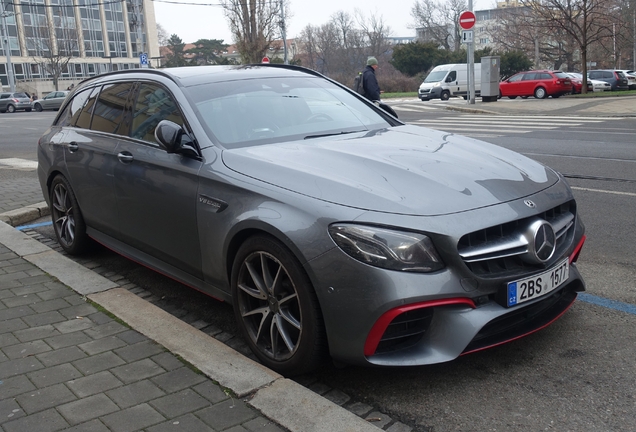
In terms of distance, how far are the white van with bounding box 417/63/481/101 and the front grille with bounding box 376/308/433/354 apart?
3319 centimetres

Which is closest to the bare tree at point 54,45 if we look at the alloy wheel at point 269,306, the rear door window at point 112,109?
the rear door window at point 112,109

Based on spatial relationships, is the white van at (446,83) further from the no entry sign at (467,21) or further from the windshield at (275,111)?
the windshield at (275,111)

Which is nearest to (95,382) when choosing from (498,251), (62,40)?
(498,251)

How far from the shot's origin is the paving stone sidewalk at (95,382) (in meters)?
2.86

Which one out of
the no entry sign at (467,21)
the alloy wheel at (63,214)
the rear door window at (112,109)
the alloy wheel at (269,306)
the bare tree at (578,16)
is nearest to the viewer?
the alloy wheel at (269,306)

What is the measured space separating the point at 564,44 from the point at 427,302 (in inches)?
2578

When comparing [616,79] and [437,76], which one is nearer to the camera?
[437,76]

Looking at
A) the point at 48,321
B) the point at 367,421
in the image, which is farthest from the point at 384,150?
the point at 48,321

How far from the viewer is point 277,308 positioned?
334cm

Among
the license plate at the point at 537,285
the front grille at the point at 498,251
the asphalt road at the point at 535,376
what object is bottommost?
the asphalt road at the point at 535,376

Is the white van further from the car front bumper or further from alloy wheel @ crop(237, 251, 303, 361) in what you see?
the car front bumper

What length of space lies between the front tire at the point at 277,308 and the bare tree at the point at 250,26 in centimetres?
4377

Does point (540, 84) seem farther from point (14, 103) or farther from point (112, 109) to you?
point (14, 103)

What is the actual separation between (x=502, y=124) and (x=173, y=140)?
15380mm
